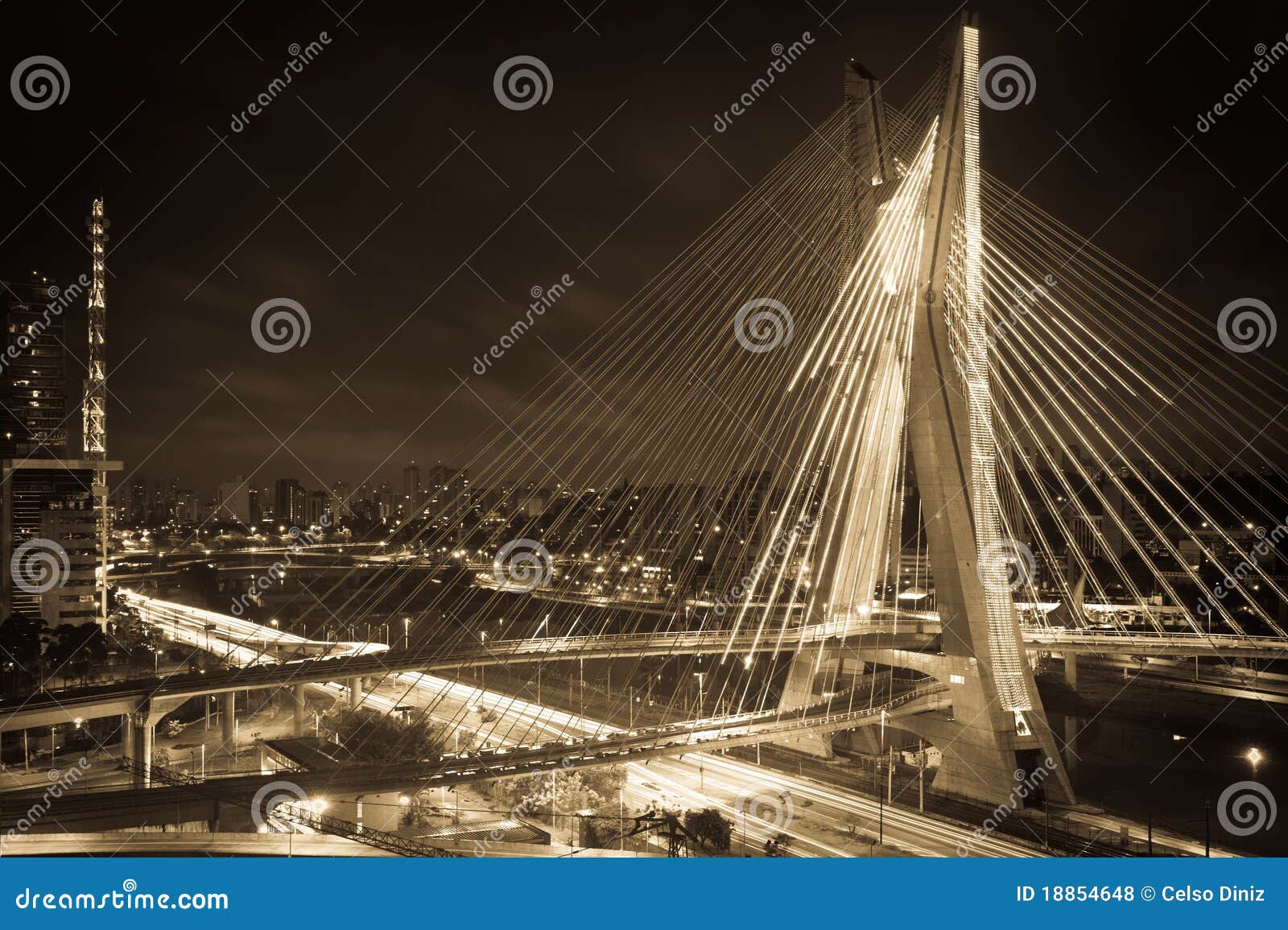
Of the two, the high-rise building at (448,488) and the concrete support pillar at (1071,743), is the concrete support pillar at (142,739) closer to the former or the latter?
the high-rise building at (448,488)

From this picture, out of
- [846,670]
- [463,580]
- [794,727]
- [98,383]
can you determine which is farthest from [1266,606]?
[98,383]

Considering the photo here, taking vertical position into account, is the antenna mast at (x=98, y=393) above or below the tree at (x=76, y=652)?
above

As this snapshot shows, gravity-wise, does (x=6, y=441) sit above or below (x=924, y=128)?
above

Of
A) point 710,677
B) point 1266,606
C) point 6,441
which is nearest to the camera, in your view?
point 710,677

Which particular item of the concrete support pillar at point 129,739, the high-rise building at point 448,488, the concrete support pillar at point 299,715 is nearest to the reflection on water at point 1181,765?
the high-rise building at point 448,488

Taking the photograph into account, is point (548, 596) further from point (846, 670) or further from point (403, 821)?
point (403, 821)

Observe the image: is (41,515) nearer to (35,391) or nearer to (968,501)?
(35,391)

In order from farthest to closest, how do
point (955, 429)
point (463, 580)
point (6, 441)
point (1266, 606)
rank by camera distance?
point (463, 580)
point (6, 441)
point (1266, 606)
point (955, 429)
